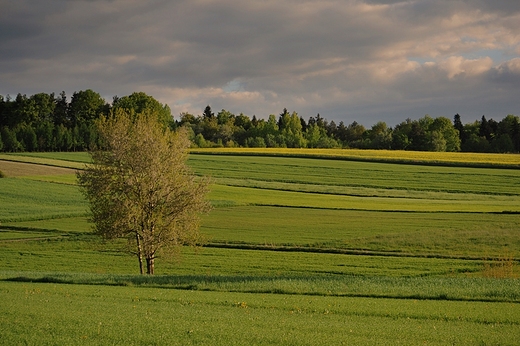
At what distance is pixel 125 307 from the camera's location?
51.4ft

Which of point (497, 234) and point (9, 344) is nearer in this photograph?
point (9, 344)

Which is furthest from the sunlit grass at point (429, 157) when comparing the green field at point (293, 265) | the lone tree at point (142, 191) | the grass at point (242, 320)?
the grass at point (242, 320)

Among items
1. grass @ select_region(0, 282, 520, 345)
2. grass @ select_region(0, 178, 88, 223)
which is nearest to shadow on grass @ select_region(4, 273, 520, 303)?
grass @ select_region(0, 282, 520, 345)

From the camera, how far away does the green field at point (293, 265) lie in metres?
13.0

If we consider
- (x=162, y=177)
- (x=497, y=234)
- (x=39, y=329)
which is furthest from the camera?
(x=497, y=234)

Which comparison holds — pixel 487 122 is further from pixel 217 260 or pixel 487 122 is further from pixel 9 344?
pixel 9 344

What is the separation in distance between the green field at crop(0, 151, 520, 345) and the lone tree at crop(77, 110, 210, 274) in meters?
2.24

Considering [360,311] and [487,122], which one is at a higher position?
[487,122]

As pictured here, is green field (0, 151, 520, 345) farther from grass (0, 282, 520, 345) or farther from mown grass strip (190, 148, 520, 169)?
mown grass strip (190, 148, 520, 169)

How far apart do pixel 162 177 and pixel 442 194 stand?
143 ft

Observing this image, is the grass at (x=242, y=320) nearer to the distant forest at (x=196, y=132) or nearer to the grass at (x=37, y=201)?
the grass at (x=37, y=201)

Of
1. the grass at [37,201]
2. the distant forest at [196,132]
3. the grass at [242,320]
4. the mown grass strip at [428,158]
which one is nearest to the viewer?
the grass at [242,320]

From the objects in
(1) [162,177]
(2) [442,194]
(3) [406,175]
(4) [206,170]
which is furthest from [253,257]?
(4) [206,170]

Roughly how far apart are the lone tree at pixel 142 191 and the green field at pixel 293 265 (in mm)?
2238
